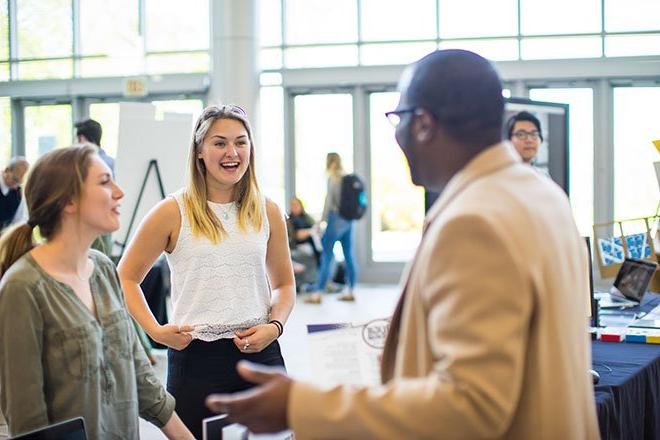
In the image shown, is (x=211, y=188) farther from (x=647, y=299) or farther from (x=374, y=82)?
(x=374, y=82)

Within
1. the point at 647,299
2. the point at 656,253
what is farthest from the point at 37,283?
the point at 656,253

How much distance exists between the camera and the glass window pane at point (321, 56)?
1184cm

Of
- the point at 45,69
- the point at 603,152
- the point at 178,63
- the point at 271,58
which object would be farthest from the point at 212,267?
the point at 45,69

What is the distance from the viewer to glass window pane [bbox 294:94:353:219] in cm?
1179

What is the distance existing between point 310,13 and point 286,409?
11098 mm

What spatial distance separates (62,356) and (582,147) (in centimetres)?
966

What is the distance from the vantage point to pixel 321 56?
11.9 meters

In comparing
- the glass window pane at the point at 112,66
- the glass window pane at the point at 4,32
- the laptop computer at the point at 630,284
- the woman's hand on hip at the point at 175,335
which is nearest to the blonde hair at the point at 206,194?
the woman's hand on hip at the point at 175,335

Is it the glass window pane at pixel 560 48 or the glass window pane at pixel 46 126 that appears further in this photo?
the glass window pane at pixel 46 126

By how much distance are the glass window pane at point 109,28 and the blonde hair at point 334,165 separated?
12.3ft

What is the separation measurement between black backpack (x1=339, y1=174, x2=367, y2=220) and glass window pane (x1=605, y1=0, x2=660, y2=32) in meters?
3.75

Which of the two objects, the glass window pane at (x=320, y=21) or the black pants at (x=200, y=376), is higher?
the glass window pane at (x=320, y=21)

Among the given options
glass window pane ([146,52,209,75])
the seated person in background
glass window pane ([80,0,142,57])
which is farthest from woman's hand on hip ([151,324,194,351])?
glass window pane ([80,0,142,57])

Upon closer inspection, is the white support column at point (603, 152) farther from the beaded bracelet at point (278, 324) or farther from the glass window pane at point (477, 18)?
the beaded bracelet at point (278, 324)
